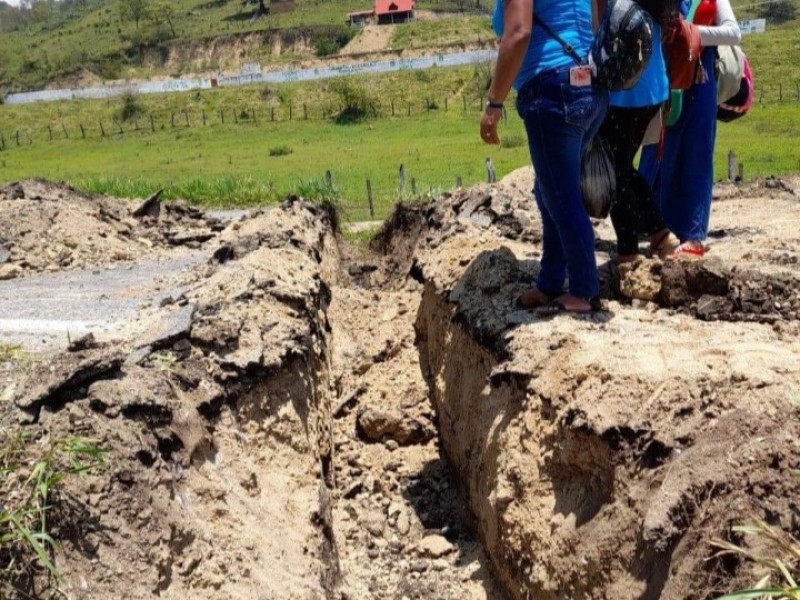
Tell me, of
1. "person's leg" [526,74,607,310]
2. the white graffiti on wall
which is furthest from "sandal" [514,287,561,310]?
the white graffiti on wall

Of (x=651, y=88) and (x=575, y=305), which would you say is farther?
(x=651, y=88)

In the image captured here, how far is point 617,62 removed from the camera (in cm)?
361

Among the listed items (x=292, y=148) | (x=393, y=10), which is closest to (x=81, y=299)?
(x=292, y=148)

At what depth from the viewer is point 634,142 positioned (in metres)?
4.38

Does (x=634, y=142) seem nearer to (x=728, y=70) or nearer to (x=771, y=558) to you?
(x=728, y=70)

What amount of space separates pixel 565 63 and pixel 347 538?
8.95 feet

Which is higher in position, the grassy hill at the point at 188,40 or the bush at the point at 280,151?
the grassy hill at the point at 188,40

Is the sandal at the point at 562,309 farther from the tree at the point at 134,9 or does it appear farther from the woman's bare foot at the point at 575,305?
the tree at the point at 134,9

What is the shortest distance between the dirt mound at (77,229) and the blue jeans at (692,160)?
17.7ft

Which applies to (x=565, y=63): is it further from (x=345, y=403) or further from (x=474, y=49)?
(x=474, y=49)

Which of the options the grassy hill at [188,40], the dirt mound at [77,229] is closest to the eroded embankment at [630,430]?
the dirt mound at [77,229]

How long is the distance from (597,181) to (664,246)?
102cm

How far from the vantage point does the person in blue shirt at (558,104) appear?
3.57m

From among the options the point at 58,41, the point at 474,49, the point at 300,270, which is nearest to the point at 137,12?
the point at 58,41
